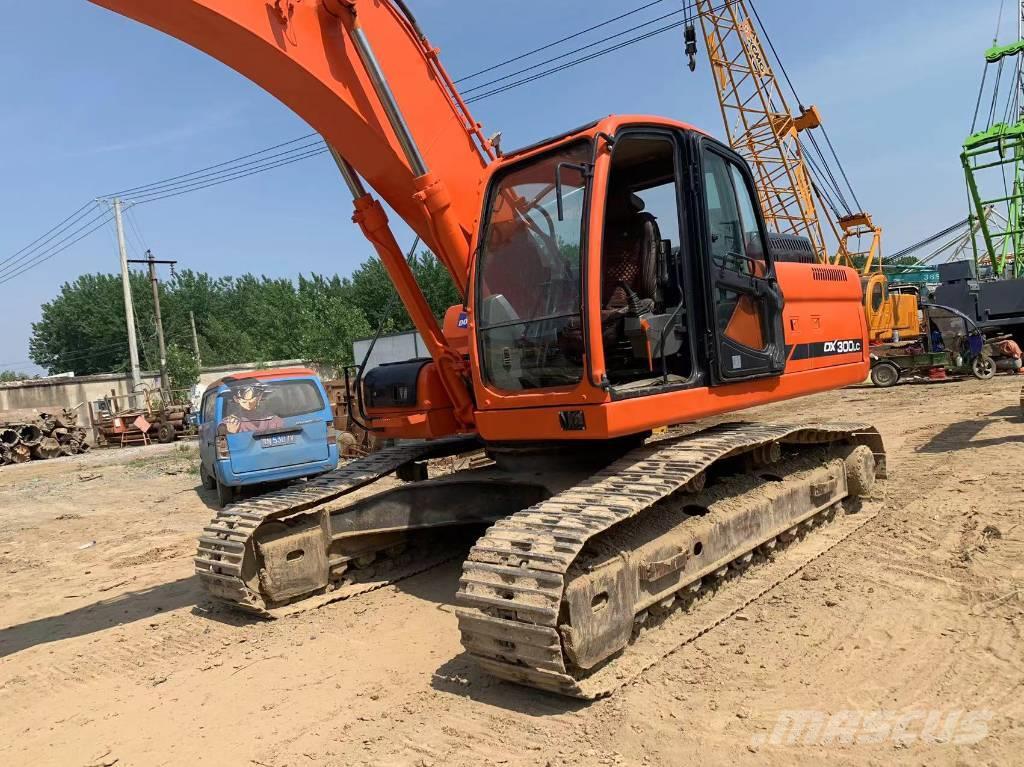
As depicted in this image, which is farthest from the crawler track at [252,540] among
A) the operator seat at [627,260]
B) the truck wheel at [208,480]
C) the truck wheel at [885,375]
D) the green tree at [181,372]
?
the green tree at [181,372]

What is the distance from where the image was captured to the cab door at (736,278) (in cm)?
458

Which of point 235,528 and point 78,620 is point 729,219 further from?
point 78,620

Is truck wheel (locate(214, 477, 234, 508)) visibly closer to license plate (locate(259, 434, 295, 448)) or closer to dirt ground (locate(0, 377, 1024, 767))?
license plate (locate(259, 434, 295, 448))

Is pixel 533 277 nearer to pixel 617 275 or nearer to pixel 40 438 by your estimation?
pixel 617 275

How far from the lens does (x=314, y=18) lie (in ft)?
13.9

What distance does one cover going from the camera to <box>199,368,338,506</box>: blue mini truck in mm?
9523

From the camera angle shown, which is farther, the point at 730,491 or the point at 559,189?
the point at 730,491

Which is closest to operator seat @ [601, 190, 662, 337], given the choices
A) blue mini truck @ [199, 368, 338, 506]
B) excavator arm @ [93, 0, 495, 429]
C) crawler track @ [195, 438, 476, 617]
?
excavator arm @ [93, 0, 495, 429]

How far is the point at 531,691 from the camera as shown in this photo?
11.6 feet

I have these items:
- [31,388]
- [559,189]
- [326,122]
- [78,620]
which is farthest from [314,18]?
[31,388]

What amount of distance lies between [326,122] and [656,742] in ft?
12.4

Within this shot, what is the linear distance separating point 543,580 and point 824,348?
3610mm

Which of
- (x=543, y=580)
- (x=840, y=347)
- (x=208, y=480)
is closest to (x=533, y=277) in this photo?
(x=543, y=580)

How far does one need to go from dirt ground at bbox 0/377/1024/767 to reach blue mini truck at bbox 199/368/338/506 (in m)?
3.13
